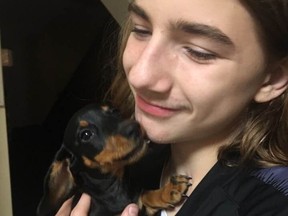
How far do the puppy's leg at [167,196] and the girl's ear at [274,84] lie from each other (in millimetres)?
243

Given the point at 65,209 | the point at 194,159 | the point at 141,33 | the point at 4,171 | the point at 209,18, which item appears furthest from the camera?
the point at 4,171

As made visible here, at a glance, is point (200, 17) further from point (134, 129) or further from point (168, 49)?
point (134, 129)

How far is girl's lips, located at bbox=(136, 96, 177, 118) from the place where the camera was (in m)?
0.86

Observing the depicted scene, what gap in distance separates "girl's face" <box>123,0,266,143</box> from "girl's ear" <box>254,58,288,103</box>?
2cm

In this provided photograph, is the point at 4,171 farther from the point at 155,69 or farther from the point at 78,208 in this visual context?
the point at 155,69

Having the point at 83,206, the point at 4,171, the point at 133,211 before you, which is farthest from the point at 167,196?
the point at 4,171

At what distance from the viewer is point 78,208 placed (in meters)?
1.07

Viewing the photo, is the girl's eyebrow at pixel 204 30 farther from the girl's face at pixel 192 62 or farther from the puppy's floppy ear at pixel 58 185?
the puppy's floppy ear at pixel 58 185

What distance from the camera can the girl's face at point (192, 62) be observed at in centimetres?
78

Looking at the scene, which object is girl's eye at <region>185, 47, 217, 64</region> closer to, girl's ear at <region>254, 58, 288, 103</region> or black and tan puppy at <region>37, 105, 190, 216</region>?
girl's ear at <region>254, 58, 288, 103</region>

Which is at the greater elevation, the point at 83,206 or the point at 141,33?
the point at 141,33

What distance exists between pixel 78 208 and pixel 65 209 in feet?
0.18

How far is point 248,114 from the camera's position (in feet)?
3.11

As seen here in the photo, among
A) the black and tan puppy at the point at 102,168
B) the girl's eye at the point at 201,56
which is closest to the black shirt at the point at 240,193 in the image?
the black and tan puppy at the point at 102,168
